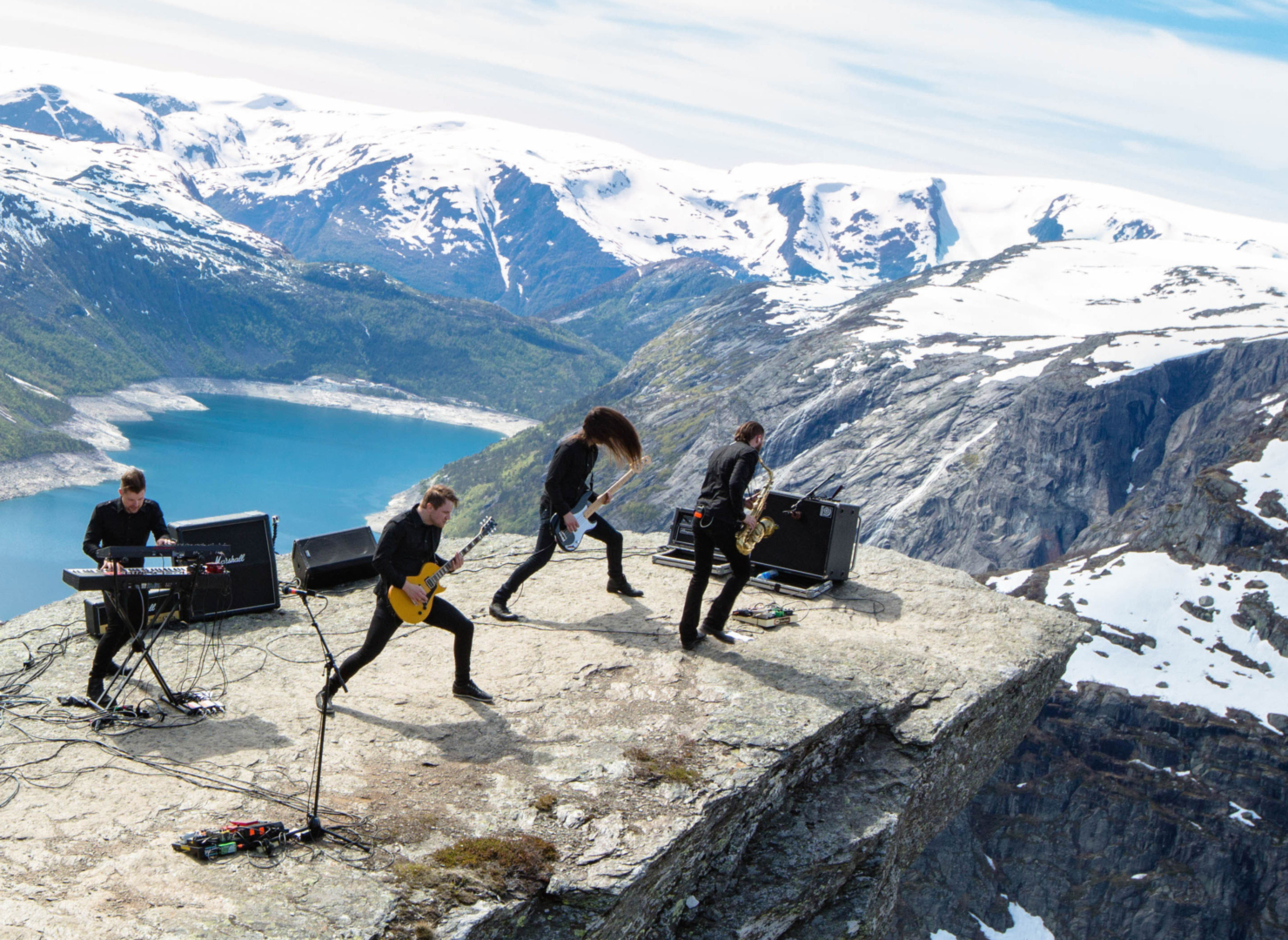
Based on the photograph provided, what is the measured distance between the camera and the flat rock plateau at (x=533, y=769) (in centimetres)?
748

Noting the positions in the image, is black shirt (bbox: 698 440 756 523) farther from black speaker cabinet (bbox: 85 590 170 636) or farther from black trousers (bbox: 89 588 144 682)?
black speaker cabinet (bbox: 85 590 170 636)

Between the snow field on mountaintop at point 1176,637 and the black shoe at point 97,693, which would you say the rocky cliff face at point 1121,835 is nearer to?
the snow field on mountaintop at point 1176,637

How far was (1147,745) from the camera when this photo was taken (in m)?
121

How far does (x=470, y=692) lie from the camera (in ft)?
A: 36.0

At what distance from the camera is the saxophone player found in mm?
11469

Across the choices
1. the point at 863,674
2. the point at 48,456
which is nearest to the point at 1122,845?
the point at 863,674

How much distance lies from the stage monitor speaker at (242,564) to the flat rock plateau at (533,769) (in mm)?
263

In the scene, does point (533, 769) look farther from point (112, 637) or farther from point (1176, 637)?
point (1176, 637)

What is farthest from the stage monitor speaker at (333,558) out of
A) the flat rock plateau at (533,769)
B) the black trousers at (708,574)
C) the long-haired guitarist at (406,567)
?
the black trousers at (708,574)

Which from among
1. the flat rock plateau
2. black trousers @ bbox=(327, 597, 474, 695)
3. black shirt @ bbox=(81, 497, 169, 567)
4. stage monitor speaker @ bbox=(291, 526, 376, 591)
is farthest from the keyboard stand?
stage monitor speaker @ bbox=(291, 526, 376, 591)

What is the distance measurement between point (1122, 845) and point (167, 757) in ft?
438

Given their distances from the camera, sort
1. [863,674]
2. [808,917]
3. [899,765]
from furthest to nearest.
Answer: [863,674] < [899,765] < [808,917]

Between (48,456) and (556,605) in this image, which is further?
(48,456)

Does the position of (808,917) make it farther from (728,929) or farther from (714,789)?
(714,789)
